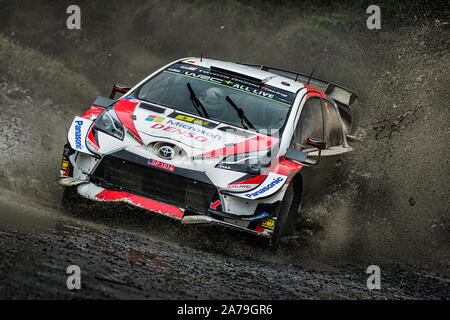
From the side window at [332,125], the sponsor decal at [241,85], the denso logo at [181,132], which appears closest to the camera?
the denso logo at [181,132]

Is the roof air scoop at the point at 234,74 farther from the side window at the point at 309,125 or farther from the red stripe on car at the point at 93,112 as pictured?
the red stripe on car at the point at 93,112

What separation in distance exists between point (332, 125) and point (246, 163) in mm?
2490

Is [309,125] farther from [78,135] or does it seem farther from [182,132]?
[78,135]

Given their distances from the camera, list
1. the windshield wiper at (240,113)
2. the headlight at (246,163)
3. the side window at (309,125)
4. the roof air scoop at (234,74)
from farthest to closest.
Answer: the roof air scoop at (234,74)
the side window at (309,125)
the windshield wiper at (240,113)
the headlight at (246,163)

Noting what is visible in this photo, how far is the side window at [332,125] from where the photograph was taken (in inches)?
293

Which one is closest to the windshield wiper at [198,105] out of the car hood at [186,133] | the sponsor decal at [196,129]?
the car hood at [186,133]

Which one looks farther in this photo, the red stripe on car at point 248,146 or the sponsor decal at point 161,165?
the red stripe on car at point 248,146

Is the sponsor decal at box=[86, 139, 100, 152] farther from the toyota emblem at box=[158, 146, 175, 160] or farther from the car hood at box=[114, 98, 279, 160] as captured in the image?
the toyota emblem at box=[158, 146, 175, 160]

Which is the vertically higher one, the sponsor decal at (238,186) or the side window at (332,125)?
the side window at (332,125)

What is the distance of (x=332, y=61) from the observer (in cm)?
1392

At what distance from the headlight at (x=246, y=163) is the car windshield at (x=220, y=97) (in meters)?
0.59

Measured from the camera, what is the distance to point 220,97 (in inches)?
256

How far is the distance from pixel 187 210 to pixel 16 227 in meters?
1.48

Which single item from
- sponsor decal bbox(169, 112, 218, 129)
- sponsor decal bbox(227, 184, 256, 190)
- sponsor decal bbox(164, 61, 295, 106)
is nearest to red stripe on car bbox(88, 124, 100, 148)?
sponsor decal bbox(169, 112, 218, 129)
